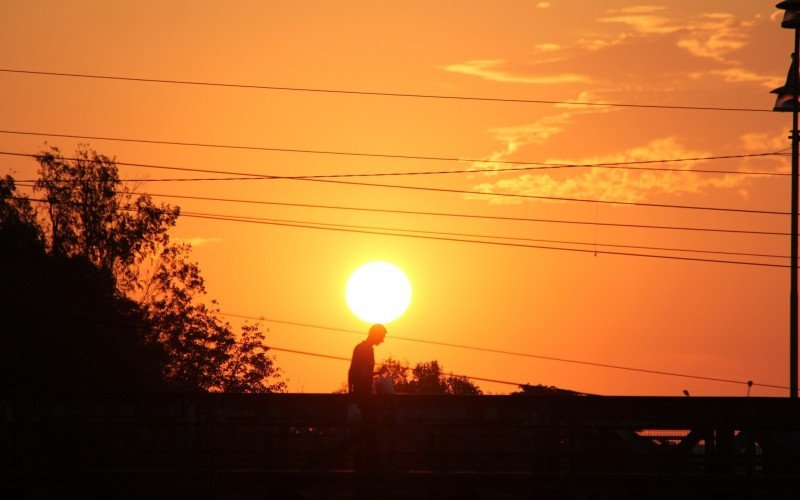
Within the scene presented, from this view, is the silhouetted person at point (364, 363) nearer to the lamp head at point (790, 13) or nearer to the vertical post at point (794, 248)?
the vertical post at point (794, 248)

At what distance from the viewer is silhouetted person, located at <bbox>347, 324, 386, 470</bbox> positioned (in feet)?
57.0

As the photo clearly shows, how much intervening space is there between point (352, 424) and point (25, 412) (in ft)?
13.9

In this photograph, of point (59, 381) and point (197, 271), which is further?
point (197, 271)

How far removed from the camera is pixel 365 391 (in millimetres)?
17531

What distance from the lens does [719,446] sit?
17.7 metres

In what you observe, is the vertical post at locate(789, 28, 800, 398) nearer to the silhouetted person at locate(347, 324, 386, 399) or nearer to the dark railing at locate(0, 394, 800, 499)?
the dark railing at locate(0, 394, 800, 499)

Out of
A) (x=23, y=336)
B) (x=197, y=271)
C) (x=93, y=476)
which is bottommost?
(x=93, y=476)

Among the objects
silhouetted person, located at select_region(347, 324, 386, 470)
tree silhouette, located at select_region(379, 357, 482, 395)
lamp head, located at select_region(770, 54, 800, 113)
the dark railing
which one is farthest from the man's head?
tree silhouette, located at select_region(379, 357, 482, 395)

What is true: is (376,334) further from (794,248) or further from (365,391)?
(794,248)

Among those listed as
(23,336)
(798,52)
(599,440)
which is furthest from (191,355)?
(599,440)

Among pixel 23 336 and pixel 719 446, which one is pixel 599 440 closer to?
pixel 719 446

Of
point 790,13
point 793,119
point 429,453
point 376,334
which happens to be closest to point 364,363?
point 376,334

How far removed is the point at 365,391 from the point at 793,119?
2585cm

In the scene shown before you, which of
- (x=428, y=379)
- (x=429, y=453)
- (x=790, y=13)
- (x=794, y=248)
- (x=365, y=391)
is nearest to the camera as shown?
(x=429, y=453)
